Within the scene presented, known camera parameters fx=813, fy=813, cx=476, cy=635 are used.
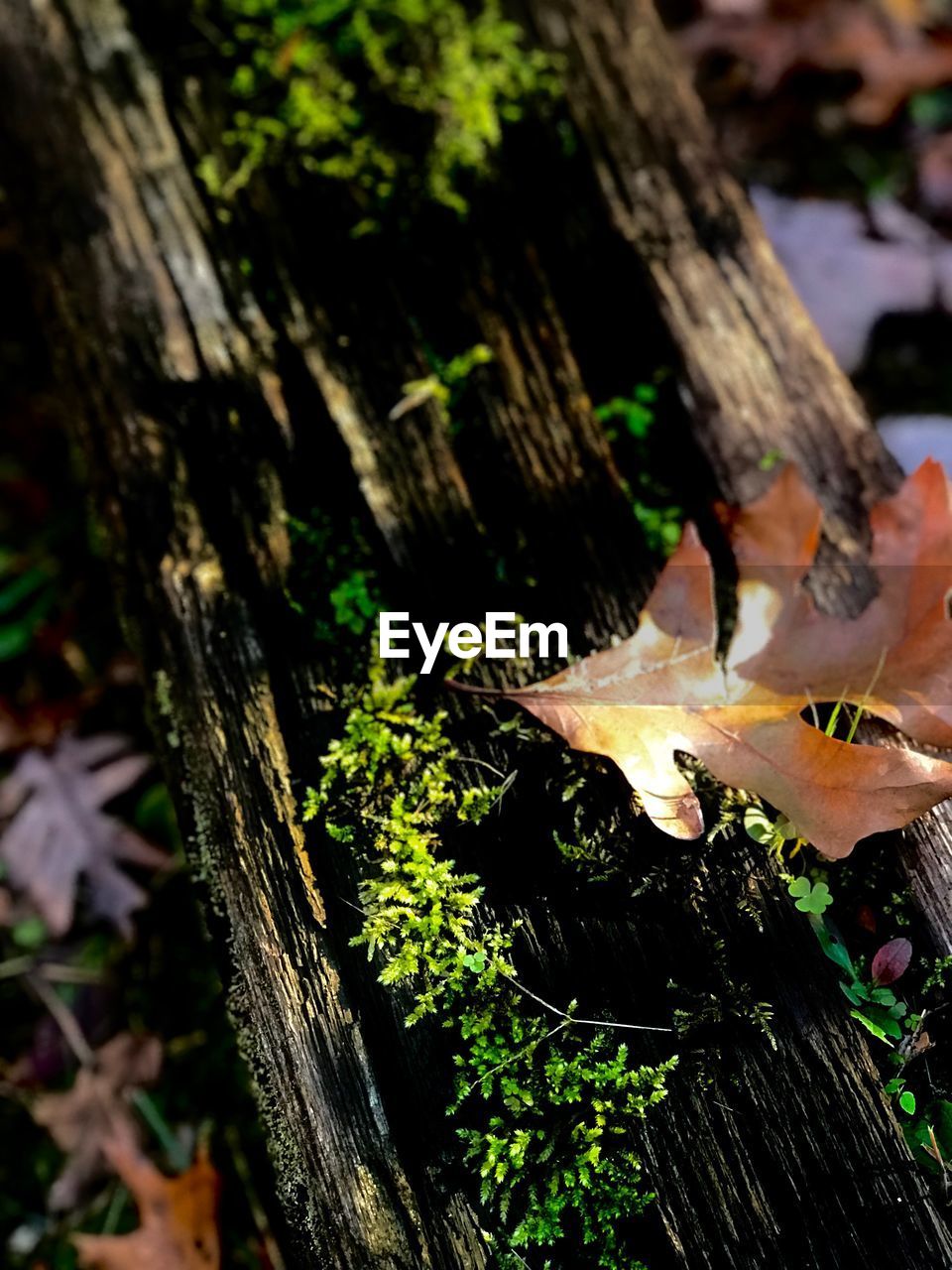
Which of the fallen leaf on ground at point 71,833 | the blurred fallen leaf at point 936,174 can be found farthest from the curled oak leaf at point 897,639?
the blurred fallen leaf at point 936,174

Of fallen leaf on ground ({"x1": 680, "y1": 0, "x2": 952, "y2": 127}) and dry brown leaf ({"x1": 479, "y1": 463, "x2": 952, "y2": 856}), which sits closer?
dry brown leaf ({"x1": 479, "y1": 463, "x2": 952, "y2": 856})

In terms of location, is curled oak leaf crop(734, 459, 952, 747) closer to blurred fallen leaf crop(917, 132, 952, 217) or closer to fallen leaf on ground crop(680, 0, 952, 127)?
blurred fallen leaf crop(917, 132, 952, 217)

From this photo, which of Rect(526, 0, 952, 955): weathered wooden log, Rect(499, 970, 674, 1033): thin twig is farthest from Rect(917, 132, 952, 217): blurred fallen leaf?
Rect(499, 970, 674, 1033): thin twig

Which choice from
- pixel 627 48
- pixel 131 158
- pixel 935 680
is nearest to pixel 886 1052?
pixel 935 680

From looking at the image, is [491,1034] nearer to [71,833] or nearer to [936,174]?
[71,833]

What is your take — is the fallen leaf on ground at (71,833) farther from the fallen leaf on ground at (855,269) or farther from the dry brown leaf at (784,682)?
the fallen leaf on ground at (855,269)

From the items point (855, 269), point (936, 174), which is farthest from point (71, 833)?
point (936, 174)
